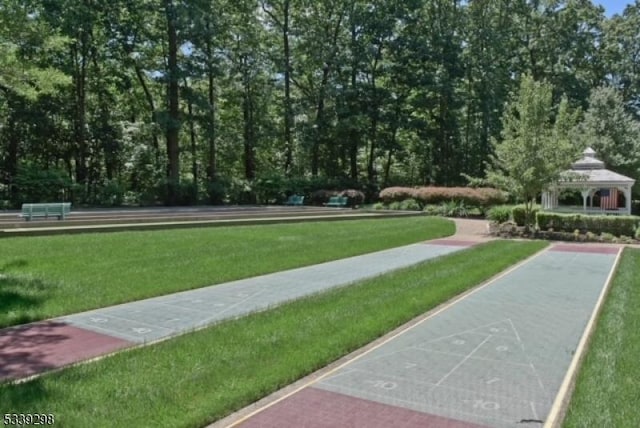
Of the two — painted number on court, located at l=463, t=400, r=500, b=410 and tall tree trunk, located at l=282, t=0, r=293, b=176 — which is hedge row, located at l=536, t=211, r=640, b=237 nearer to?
painted number on court, located at l=463, t=400, r=500, b=410

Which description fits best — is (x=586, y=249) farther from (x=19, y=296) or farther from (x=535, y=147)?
(x=19, y=296)

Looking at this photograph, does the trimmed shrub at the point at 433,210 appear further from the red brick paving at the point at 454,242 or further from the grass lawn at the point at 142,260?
the grass lawn at the point at 142,260

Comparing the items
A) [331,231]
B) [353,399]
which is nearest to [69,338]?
[353,399]

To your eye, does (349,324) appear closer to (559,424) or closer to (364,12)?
(559,424)

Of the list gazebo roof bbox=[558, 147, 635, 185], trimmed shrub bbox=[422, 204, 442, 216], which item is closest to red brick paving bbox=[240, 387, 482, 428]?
gazebo roof bbox=[558, 147, 635, 185]

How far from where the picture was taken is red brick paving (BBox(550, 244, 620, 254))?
49.3 feet

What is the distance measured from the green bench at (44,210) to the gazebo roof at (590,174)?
17374 millimetres

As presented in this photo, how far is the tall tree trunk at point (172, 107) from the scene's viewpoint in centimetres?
2694

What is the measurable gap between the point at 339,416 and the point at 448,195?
24951mm

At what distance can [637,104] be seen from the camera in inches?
1861

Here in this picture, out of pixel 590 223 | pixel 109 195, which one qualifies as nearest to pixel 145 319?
pixel 590 223

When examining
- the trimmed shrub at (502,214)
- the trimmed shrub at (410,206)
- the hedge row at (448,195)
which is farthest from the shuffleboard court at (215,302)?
the hedge row at (448,195)

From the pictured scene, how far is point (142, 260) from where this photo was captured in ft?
33.4

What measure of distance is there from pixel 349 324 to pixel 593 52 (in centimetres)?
4785
